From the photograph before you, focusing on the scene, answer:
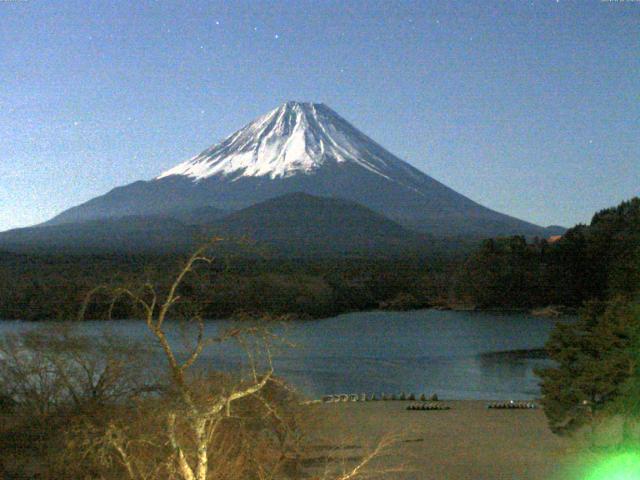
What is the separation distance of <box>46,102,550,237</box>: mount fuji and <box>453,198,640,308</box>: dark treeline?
2286 centimetres

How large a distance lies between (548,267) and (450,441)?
23502 millimetres

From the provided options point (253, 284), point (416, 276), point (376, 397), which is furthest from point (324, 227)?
point (376, 397)

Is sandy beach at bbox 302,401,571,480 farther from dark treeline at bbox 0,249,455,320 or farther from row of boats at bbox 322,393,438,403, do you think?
dark treeline at bbox 0,249,455,320

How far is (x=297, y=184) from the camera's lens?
207ft

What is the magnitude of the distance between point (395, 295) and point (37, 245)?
1770 cm

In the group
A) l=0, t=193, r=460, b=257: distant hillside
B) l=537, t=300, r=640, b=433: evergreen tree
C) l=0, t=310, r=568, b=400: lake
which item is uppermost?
l=0, t=193, r=460, b=257: distant hillside

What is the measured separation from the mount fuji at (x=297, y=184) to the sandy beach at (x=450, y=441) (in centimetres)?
4389

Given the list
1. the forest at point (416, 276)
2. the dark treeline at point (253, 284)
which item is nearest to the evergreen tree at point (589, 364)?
the dark treeline at point (253, 284)

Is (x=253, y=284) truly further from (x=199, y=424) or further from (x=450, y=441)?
(x=199, y=424)

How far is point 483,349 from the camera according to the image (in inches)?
891

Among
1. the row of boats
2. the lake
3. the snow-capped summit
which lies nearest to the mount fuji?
the snow-capped summit

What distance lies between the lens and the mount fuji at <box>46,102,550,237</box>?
59.5m

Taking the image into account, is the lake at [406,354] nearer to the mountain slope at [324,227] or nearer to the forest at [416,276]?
the forest at [416,276]

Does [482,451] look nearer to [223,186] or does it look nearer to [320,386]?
[320,386]
